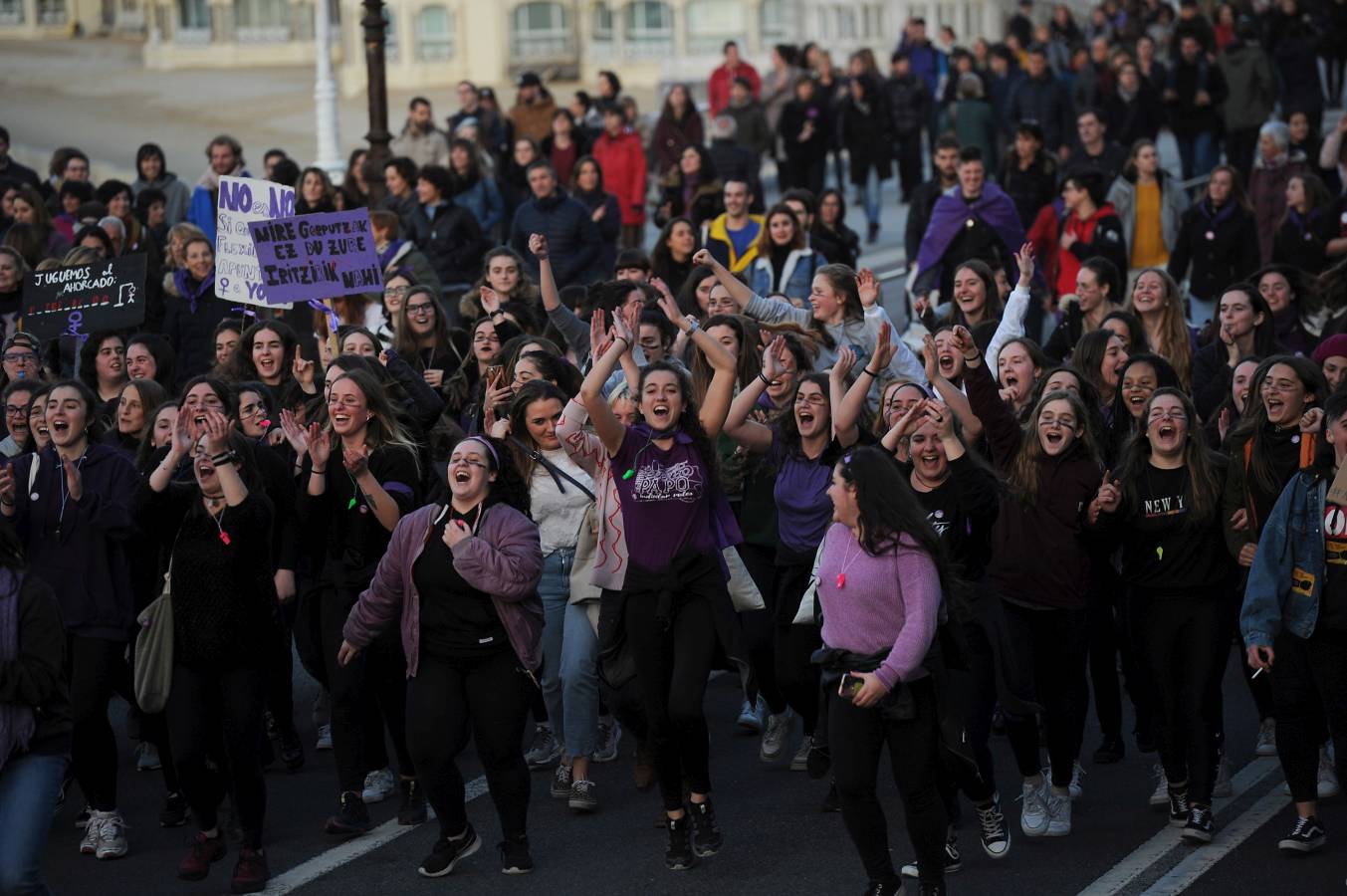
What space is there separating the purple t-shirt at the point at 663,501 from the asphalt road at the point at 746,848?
1.29 meters

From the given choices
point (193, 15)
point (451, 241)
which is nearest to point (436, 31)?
point (193, 15)

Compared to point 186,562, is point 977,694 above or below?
below

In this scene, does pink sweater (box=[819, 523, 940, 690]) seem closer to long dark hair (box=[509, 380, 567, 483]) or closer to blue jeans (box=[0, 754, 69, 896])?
long dark hair (box=[509, 380, 567, 483])

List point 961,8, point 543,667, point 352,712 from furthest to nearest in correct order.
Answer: point 961,8 → point 543,667 → point 352,712

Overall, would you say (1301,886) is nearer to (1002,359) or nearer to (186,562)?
(1002,359)

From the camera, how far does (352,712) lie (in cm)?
941

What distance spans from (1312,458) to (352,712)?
4.25 meters

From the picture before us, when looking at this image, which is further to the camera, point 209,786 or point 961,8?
point 961,8

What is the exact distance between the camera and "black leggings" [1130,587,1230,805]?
888 cm

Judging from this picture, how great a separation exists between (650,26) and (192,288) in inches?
1034

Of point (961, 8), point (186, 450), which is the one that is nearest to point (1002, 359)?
point (186, 450)

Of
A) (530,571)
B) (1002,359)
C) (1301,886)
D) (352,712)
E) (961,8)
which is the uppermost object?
(961,8)

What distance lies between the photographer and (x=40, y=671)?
767 centimetres

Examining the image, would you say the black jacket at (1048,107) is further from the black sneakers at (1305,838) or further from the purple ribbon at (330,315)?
the black sneakers at (1305,838)
